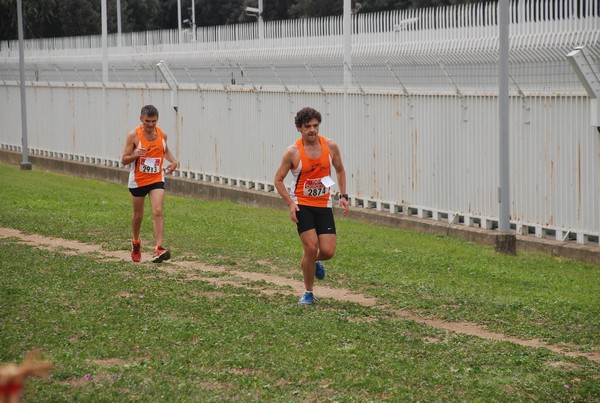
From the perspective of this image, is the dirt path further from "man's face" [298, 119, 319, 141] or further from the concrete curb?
the concrete curb

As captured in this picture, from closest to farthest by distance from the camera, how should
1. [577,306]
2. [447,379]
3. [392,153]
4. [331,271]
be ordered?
[447,379]
[577,306]
[331,271]
[392,153]

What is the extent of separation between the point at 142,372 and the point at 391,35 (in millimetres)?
13169

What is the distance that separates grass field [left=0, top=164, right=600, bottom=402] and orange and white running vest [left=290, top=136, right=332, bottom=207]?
0.92m

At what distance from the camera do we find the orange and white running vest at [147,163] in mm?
13289

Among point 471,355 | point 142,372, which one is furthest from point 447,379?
point 142,372

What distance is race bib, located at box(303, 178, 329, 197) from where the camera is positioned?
1029 cm

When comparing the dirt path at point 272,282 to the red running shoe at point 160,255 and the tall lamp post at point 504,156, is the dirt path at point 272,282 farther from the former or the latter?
the tall lamp post at point 504,156

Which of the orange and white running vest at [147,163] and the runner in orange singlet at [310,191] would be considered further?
the orange and white running vest at [147,163]

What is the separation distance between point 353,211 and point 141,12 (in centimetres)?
5998

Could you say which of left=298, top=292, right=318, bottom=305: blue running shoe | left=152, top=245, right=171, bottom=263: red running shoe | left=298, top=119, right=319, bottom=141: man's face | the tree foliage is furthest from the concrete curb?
the tree foliage

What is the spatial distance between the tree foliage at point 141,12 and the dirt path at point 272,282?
3447 cm

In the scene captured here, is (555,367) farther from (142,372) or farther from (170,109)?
(170,109)

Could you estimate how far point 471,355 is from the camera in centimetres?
806

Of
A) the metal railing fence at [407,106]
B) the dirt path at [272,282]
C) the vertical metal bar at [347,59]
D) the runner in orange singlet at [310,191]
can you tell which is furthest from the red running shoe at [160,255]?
the vertical metal bar at [347,59]
